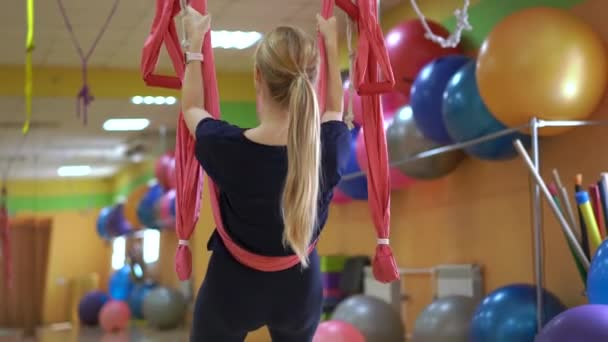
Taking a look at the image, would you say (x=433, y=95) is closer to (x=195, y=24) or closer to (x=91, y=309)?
(x=195, y=24)

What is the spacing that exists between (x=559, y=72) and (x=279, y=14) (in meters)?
3.11

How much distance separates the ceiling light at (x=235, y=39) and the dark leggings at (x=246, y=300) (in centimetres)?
525

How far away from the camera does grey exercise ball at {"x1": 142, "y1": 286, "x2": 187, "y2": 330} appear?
9.84 meters

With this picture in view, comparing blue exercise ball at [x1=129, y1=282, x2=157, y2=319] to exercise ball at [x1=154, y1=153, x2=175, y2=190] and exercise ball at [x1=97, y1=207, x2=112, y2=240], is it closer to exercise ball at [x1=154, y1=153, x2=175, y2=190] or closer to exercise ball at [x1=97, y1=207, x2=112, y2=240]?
exercise ball at [x1=154, y1=153, x2=175, y2=190]

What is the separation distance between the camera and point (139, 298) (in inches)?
435

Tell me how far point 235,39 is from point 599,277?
14.9ft

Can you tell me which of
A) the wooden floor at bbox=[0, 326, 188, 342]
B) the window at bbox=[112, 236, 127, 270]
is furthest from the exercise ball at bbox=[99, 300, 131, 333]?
the window at bbox=[112, 236, 127, 270]

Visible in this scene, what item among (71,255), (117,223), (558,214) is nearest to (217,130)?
(558,214)

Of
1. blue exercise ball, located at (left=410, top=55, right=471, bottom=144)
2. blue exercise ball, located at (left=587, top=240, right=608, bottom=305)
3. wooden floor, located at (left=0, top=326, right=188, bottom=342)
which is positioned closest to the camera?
blue exercise ball, located at (left=587, top=240, right=608, bottom=305)

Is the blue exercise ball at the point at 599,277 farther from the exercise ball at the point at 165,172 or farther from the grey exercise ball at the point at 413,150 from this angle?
the exercise ball at the point at 165,172

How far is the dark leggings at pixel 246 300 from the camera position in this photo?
187 centimetres

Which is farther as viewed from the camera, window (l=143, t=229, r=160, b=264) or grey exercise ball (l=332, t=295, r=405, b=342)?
window (l=143, t=229, r=160, b=264)

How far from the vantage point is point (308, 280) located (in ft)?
6.26

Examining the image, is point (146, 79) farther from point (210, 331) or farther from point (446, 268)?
point (446, 268)
